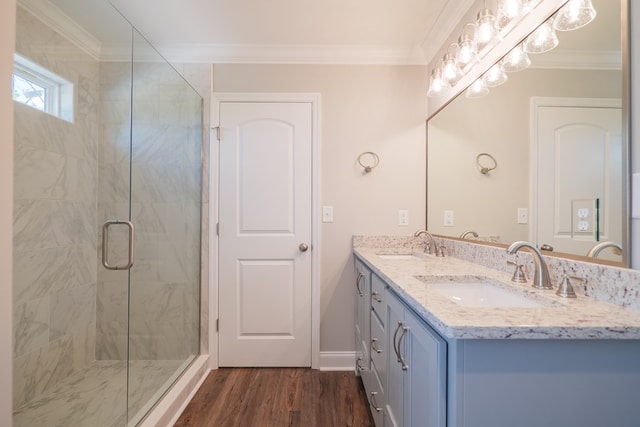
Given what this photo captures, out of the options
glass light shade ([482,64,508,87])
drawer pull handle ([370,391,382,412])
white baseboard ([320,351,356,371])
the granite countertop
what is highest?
glass light shade ([482,64,508,87])

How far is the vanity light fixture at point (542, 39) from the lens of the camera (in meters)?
1.05

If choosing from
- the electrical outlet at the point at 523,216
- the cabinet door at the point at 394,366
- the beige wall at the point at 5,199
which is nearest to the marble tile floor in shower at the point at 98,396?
the beige wall at the point at 5,199

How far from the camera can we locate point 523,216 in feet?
3.96

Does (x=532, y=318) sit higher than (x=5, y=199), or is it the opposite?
(x=5, y=199)

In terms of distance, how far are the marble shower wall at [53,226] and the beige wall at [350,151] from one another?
0.90 m

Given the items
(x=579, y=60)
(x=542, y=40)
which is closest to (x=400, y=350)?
(x=579, y=60)

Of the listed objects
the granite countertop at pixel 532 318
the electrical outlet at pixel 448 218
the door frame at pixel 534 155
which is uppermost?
the door frame at pixel 534 155

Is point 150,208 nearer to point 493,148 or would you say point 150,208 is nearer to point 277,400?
point 277,400

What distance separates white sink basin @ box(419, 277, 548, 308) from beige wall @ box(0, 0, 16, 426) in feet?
4.45

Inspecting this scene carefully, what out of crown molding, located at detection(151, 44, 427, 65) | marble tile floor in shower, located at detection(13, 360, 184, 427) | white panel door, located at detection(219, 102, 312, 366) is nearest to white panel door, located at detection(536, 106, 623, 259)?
crown molding, located at detection(151, 44, 427, 65)

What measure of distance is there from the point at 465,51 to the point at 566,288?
4.06 ft

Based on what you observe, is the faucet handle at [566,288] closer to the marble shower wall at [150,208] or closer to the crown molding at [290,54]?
the crown molding at [290,54]

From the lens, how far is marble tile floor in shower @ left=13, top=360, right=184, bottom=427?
4.72ft

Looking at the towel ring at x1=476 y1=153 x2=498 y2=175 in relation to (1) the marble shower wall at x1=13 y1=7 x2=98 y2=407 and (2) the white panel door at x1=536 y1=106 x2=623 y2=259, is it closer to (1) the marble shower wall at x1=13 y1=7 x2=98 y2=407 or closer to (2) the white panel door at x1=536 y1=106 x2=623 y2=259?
(2) the white panel door at x1=536 y1=106 x2=623 y2=259
